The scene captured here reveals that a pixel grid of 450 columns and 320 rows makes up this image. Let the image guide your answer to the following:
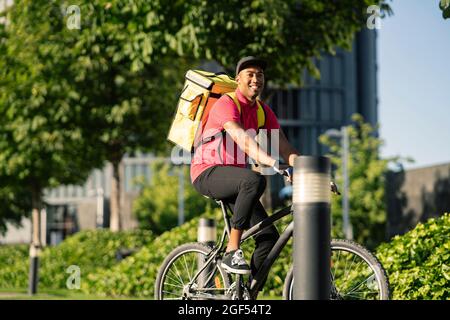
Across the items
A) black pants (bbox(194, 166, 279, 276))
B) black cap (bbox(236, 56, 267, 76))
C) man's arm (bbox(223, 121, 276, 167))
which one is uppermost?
black cap (bbox(236, 56, 267, 76))

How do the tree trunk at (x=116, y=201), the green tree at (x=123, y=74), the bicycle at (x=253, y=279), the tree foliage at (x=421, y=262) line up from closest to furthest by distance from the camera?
the bicycle at (x=253, y=279) < the tree foliage at (x=421, y=262) < the green tree at (x=123, y=74) < the tree trunk at (x=116, y=201)

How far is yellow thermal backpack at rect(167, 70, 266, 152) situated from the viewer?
5.88 metres

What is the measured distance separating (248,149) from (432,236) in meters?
2.97

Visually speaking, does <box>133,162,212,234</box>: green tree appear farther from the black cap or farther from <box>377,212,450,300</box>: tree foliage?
the black cap

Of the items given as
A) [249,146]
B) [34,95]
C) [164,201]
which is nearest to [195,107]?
[249,146]

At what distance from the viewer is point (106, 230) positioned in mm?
20188

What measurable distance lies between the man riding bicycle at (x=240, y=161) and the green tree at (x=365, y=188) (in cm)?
3668

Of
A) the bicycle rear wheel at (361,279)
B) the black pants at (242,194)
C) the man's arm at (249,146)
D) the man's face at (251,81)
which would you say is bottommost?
the bicycle rear wheel at (361,279)

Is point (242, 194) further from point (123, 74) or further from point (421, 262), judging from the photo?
point (123, 74)

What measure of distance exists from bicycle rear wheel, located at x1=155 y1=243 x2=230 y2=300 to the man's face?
1.30 meters

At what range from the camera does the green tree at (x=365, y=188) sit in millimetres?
42406

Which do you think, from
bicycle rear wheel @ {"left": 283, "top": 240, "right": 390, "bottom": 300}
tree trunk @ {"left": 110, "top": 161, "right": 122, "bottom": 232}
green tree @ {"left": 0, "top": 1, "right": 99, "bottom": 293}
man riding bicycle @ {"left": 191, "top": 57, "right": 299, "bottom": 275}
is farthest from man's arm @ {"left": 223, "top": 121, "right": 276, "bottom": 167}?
tree trunk @ {"left": 110, "top": 161, "right": 122, "bottom": 232}

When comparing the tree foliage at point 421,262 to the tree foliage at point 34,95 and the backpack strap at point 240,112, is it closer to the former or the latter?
the backpack strap at point 240,112

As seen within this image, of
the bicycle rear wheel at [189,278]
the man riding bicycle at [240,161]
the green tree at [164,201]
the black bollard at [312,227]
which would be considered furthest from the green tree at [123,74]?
the green tree at [164,201]
